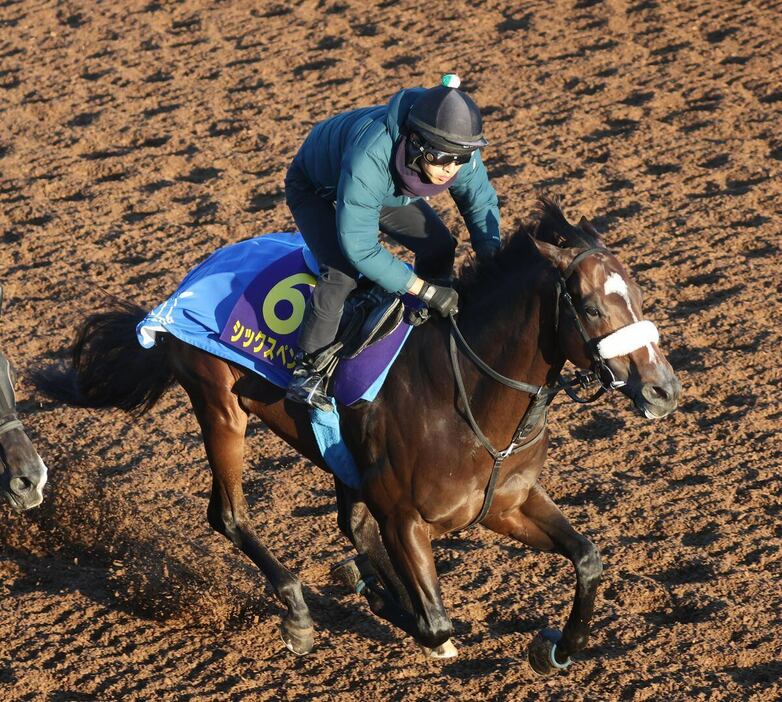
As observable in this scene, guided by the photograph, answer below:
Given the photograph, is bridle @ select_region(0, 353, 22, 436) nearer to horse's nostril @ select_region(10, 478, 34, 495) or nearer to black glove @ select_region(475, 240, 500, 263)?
horse's nostril @ select_region(10, 478, 34, 495)

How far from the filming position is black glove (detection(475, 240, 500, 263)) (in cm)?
448

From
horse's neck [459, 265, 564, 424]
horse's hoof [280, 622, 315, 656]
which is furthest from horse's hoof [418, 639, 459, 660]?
horse's neck [459, 265, 564, 424]

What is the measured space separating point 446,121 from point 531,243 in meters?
0.53

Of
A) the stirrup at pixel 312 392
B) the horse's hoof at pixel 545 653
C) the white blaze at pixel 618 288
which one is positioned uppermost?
the white blaze at pixel 618 288

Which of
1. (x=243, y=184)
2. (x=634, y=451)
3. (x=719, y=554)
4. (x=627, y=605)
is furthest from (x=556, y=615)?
(x=243, y=184)

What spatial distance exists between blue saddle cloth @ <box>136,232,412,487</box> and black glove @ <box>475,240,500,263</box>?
0.55 metres

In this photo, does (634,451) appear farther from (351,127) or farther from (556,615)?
(351,127)

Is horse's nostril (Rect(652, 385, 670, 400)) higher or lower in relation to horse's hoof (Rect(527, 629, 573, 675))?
higher

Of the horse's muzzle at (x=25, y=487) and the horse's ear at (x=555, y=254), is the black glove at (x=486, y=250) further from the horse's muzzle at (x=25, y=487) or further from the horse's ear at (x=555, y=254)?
the horse's muzzle at (x=25, y=487)

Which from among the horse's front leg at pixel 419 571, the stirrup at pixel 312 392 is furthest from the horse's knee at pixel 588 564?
the stirrup at pixel 312 392

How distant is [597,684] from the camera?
15.5 ft

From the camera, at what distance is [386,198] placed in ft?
15.0

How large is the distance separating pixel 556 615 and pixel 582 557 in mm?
586

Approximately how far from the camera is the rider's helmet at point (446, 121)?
4188mm
